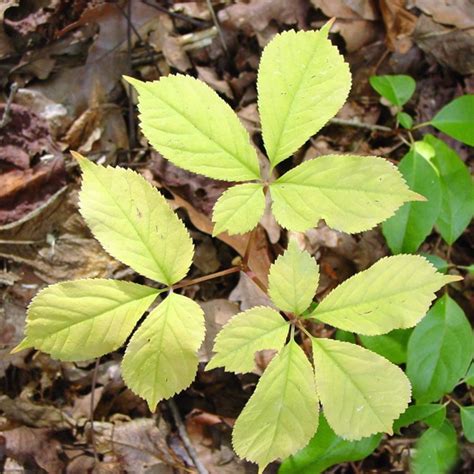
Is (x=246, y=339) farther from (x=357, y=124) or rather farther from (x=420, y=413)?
(x=357, y=124)

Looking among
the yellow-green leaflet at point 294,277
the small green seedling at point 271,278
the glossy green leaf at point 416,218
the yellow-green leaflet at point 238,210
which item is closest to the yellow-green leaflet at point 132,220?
the small green seedling at point 271,278

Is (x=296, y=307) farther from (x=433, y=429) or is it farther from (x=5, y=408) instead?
(x=5, y=408)

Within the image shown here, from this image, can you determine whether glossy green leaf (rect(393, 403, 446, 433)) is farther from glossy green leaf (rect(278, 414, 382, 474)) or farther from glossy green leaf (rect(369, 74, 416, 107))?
glossy green leaf (rect(369, 74, 416, 107))

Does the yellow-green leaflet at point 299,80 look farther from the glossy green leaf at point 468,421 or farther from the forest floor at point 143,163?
the glossy green leaf at point 468,421

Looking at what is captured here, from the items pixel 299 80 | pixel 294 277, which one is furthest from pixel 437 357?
pixel 299 80

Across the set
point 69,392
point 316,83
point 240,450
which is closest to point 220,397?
point 69,392

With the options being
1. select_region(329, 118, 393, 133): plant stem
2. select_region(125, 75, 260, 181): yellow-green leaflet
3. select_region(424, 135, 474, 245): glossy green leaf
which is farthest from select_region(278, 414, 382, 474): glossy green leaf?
select_region(329, 118, 393, 133): plant stem
